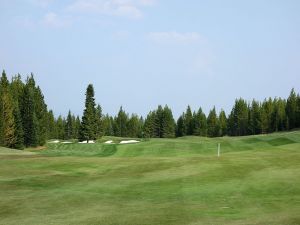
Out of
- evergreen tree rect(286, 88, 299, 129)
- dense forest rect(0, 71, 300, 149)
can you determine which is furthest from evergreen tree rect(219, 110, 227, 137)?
evergreen tree rect(286, 88, 299, 129)

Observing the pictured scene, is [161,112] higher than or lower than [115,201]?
higher

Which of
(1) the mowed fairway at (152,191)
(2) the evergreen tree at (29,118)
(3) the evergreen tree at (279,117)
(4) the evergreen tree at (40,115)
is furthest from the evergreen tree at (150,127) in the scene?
(1) the mowed fairway at (152,191)

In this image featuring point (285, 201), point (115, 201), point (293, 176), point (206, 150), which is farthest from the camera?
point (206, 150)

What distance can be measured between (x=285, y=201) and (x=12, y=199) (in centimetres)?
1341

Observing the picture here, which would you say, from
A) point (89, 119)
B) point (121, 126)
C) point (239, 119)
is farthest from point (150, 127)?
point (89, 119)

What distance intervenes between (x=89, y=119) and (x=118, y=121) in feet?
301

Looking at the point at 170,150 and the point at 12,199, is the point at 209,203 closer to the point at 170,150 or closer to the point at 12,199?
the point at 12,199

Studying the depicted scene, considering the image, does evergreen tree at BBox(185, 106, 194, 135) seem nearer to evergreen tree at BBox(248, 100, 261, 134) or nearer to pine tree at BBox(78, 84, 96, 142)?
evergreen tree at BBox(248, 100, 261, 134)

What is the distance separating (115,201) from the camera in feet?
66.1

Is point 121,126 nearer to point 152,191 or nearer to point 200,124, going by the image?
point 200,124

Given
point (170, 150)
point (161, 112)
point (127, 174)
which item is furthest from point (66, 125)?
point (127, 174)

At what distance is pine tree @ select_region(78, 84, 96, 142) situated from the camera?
10394 cm

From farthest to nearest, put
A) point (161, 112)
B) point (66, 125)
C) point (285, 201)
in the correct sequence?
point (66, 125) → point (161, 112) → point (285, 201)

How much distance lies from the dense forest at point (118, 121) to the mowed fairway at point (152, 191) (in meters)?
52.6
